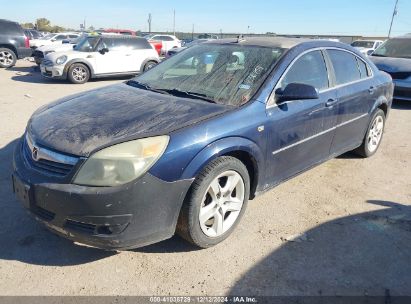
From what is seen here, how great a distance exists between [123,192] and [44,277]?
36.5 inches

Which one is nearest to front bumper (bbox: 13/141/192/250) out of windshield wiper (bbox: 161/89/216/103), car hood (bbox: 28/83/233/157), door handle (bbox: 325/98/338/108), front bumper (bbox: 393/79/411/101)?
car hood (bbox: 28/83/233/157)

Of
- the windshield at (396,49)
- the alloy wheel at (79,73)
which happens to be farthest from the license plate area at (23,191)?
the windshield at (396,49)

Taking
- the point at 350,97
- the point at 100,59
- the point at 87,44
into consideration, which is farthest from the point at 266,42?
the point at 87,44

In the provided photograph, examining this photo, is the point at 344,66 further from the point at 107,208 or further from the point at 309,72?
the point at 107,208

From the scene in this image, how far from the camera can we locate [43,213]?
265cm

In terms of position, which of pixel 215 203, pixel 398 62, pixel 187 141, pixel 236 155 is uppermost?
pixel 398 62

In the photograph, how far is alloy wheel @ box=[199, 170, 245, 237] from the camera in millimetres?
2959

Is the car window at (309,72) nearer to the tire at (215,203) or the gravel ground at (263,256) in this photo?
the tire at (215,203)

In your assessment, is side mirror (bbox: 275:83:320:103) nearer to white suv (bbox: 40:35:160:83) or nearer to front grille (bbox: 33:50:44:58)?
white suv (bbox: 40:35:160:83)

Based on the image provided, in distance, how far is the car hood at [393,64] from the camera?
8.96 meters

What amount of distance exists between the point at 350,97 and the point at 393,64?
591 centimetres

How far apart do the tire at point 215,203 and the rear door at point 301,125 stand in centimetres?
42

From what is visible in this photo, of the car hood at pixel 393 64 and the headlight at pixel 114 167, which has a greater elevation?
the car hood at pixel 393 64

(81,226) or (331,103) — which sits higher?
(331,103)
